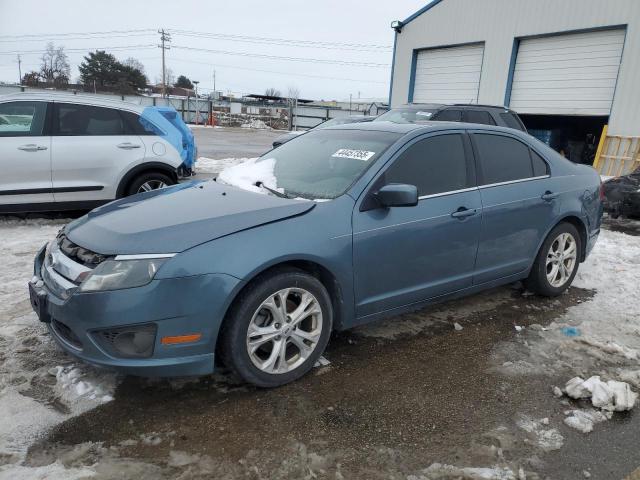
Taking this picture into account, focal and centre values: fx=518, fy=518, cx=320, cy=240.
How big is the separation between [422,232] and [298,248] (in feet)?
3.33

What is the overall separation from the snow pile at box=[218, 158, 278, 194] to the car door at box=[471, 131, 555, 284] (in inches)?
64.1

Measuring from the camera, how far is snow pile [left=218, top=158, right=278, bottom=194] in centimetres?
373

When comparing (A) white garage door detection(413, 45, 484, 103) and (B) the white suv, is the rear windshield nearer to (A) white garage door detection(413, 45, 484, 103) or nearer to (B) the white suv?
(B) the white suv

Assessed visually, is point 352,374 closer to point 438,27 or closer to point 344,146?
point 344,146

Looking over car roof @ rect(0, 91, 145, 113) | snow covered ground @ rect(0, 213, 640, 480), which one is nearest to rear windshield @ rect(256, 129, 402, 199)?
snow covered ground @ rect(0, 213, 640, 480)

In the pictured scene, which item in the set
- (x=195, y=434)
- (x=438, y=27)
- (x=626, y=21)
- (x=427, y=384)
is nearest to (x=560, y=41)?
(x=626, y=21)

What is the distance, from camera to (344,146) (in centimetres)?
392

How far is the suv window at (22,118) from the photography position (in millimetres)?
6297

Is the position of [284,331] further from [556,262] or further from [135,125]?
[135,125]

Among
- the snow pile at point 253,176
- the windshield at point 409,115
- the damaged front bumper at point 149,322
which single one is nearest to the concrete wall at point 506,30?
the windshield at point 409,115

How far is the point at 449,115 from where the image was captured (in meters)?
9.55

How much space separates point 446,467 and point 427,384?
806mm

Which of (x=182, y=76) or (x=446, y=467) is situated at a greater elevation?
(x=182, y=76)

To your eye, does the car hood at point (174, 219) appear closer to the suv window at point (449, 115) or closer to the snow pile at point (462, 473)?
the snow pile at point (462, 473)
